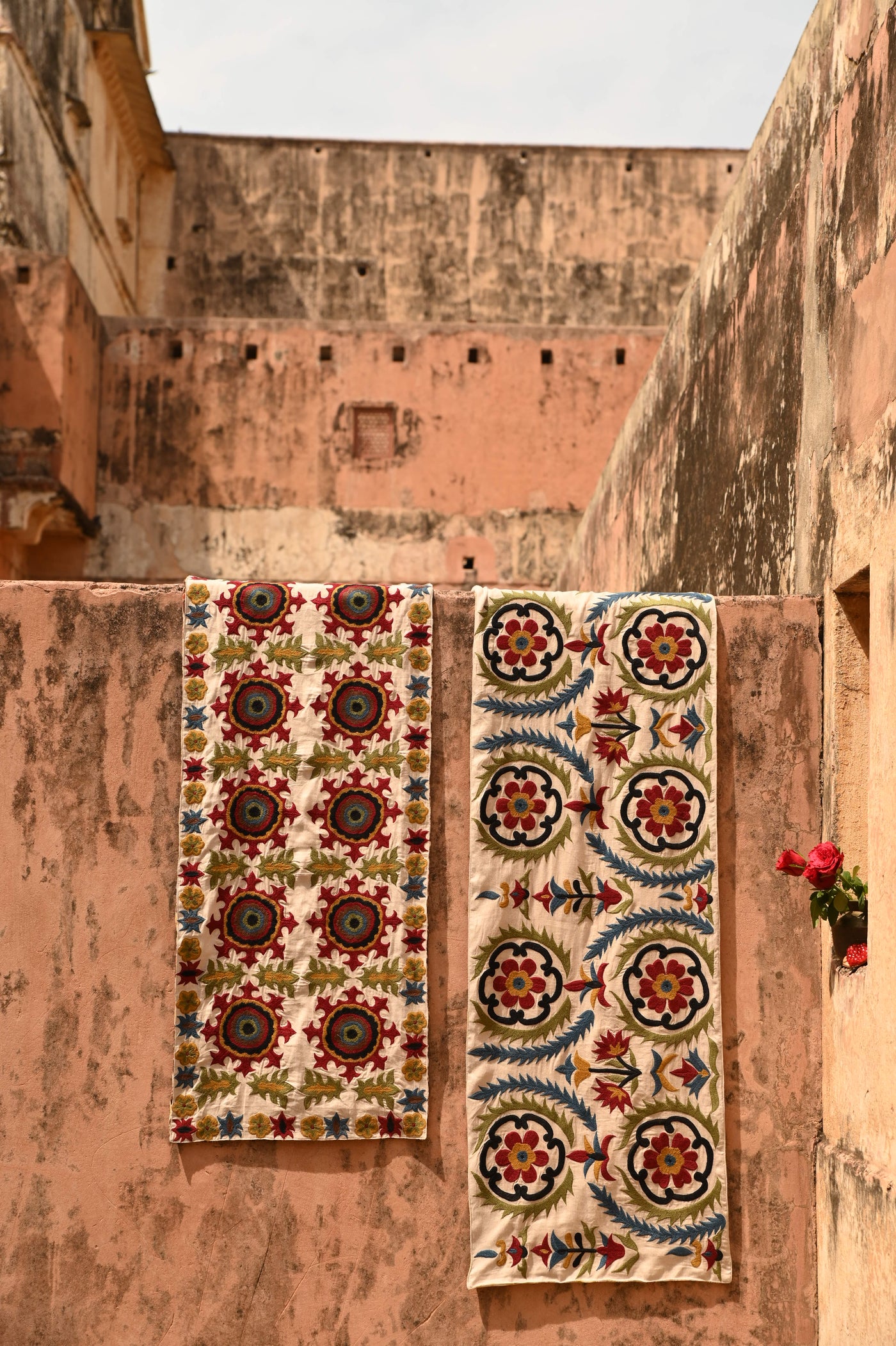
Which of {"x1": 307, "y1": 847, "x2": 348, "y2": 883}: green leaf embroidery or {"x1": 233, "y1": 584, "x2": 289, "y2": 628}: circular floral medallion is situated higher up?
{"x1": 233, "y1": 584, "x2": 289, "y2": 628}: circular floral medallion

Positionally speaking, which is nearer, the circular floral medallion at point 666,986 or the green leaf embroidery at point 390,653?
the circular floral medallion at point 666,986

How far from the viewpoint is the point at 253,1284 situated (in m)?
3.27

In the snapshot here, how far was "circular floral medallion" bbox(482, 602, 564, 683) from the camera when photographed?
339 cm

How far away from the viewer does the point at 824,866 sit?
9.96 feet

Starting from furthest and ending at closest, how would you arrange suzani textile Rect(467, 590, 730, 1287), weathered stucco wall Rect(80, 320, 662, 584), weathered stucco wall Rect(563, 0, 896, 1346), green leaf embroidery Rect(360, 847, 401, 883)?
weathered stucco wall Rect(80, 320, 662, 584)
green leaf embroidery Rect(360, 847, 401, 883)
suzani textile Rect(467, 590, 730, 1287)
weathered stucco wall Rect(563, 0, 896, 1346)

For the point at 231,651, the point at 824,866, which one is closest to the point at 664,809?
the point at 824,866

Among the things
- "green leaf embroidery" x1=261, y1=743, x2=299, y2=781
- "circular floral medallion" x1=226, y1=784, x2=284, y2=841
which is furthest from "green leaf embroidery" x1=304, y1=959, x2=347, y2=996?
"green leaf embroidery" x1=261, y1=743, x2=299, y2=781

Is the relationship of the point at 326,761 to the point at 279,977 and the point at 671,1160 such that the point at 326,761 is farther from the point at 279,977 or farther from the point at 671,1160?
the point at 671,1160

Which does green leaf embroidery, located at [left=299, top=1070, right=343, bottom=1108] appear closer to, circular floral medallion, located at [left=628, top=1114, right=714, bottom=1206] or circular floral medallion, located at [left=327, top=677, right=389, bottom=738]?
circular floral medallion, located at [left=628, top=1114, right=714, bottom=1206]

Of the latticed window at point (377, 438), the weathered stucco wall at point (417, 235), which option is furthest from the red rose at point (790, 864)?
the weathered stucco wall at point (417, 235)

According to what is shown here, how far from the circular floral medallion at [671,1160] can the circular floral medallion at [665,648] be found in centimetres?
103

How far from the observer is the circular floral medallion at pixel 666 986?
130 inches

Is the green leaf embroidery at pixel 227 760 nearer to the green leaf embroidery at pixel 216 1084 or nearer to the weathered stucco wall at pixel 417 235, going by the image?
the green leaf embroidery at pixel 216 1084

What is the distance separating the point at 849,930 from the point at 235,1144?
4.95ft
